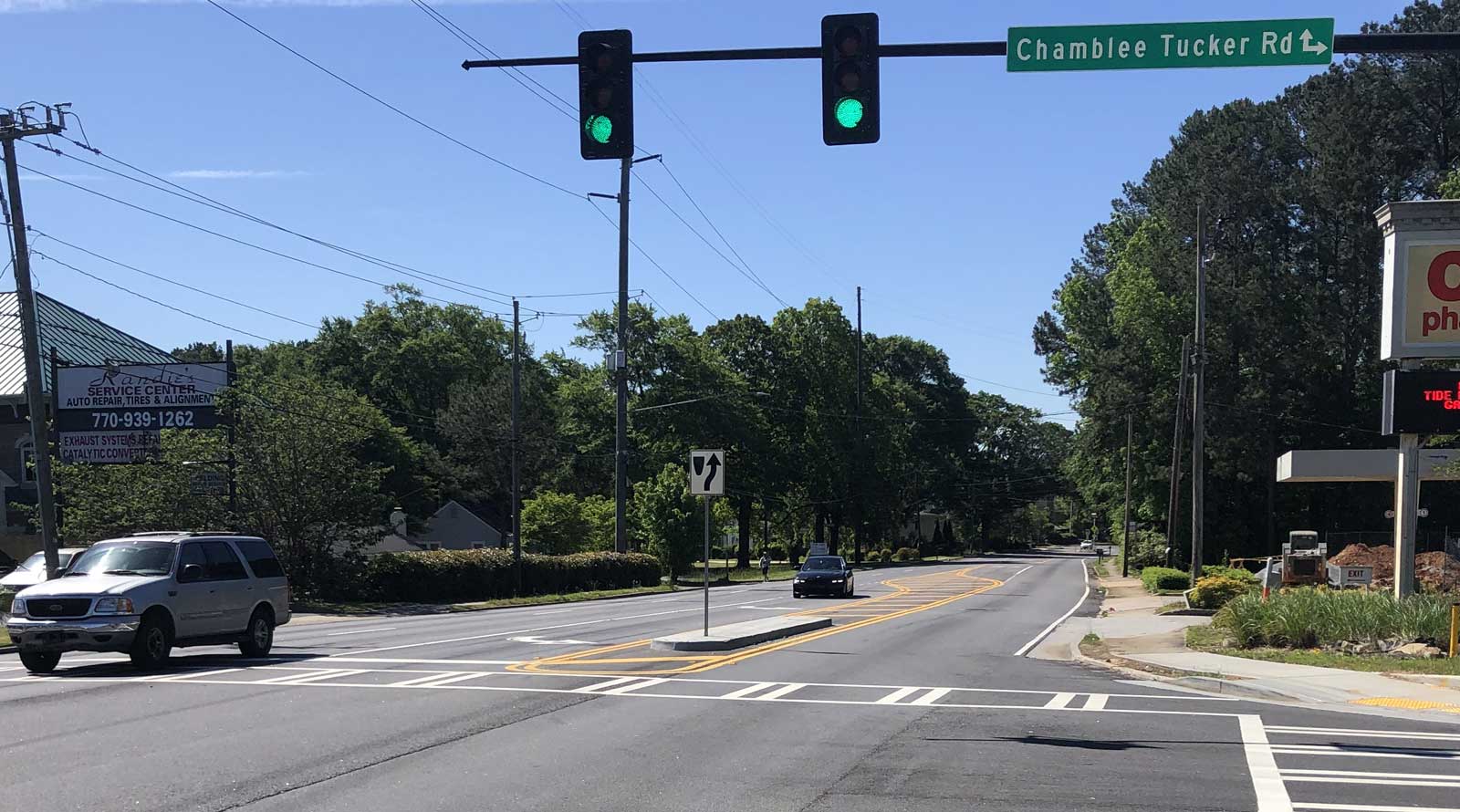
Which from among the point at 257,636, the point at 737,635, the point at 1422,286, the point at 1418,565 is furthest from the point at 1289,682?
the point at 1418,565

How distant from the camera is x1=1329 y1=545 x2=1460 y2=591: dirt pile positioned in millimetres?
32531

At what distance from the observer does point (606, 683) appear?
15.8 meters

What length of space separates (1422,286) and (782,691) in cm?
1430

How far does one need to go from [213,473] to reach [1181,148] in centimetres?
5491

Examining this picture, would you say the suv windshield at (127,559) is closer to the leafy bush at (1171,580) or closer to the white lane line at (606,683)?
the white lane line at (606,683)

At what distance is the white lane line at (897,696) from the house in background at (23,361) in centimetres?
3949

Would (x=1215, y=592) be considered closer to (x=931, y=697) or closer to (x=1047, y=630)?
(x=1047, y=630)

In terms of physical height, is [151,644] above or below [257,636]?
above

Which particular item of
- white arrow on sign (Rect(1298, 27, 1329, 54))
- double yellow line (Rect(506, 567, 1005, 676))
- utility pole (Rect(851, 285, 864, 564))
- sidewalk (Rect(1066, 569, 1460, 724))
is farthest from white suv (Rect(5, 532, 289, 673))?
utility pole (Rect(851, 285, 864, 564))

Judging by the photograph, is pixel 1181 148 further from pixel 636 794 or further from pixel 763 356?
pixel 636 794

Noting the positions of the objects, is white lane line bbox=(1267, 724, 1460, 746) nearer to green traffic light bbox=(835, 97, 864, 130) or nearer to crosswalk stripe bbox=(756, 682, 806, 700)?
crosswalk stripe bbox=(756, 682, 806, 700)

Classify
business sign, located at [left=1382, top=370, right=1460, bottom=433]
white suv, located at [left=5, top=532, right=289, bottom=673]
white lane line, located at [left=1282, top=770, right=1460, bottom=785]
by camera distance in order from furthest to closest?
business sign, located at [left=1382, top=370, right=1460, bottom=433] → white suv, located at [left=5, top=532, right=289, bottom=673] → white lane line, located at [left=1282, top=770, right=1460, bottom=785]

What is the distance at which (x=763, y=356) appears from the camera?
92188mm

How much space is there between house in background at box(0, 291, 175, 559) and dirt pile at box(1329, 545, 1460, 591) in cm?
4192
